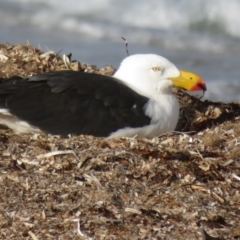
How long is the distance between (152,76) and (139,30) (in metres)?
9.45

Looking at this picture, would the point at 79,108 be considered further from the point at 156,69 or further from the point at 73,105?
the point at 156,69

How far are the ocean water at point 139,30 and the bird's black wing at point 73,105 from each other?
5.61 m

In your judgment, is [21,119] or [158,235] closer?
[158,235]

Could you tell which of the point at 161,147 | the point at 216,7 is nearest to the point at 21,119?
the point at 161,147

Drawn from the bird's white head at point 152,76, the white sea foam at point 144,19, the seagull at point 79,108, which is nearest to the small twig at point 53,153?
the seagull at point 79,108

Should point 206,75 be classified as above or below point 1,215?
above

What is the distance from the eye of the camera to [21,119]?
261 inches

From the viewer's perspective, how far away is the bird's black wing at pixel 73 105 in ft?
21.6

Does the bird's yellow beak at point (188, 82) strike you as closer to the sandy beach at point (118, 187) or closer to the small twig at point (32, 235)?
the sandy beach at point (118, 187)

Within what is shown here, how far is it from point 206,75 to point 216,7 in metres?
4.91

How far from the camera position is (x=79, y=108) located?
664 centimetres

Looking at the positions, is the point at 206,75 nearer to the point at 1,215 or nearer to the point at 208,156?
the point at 208,156

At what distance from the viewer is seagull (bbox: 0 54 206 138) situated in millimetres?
6598

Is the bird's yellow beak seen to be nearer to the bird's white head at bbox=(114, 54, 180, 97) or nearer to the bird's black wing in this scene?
the bird's white head at bbox=(114, 54, 180, 97)
